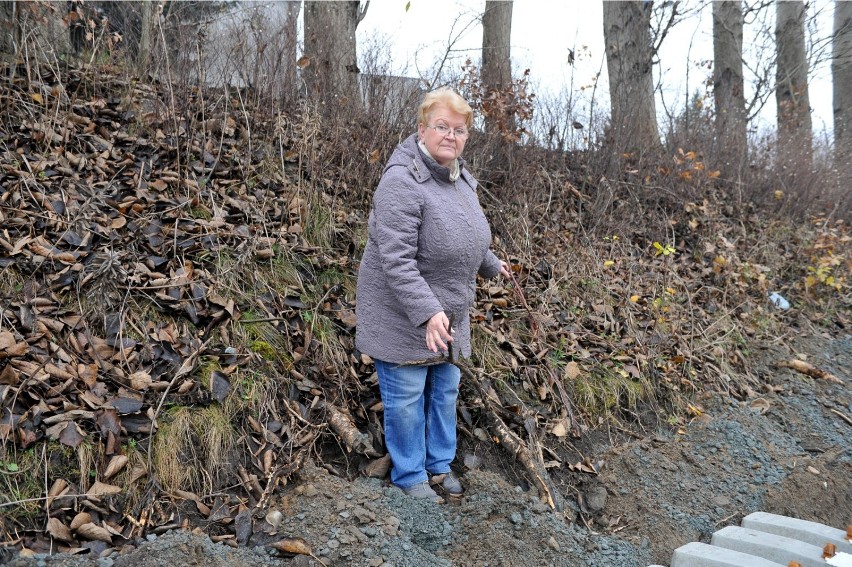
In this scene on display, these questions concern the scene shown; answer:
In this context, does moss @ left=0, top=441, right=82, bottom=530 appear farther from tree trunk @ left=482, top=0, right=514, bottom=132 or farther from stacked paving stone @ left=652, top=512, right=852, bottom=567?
tree trunk @ left=482, top=0, right=514, bottom=132

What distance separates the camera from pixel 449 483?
3740mm

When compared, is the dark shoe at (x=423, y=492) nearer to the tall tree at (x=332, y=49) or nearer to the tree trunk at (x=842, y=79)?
the tall tree at (x=332, y=49)

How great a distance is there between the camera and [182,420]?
3525mm

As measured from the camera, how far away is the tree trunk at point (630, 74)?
308 inches

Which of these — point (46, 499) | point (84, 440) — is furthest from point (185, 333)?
point (46, 499)

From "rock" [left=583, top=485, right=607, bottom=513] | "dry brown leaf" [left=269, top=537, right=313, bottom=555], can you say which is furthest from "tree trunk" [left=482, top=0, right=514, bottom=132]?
"dry brown leaf" [left=269, top=537, right=313, bottom=555]

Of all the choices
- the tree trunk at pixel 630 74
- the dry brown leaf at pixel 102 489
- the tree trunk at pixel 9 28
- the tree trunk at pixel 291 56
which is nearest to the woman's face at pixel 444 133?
the dry brown leaf at pixel 102 489

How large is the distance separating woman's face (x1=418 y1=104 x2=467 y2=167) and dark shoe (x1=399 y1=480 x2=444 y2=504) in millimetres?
1631

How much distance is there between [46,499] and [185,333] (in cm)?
115

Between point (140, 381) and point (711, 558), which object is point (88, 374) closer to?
point (140, 381)

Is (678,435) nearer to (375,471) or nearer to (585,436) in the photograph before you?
(585,436)

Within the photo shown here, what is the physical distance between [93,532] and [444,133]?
2345mm

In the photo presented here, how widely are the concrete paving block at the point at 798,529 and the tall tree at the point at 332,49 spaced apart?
14.2ft

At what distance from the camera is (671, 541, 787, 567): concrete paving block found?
338 cm
